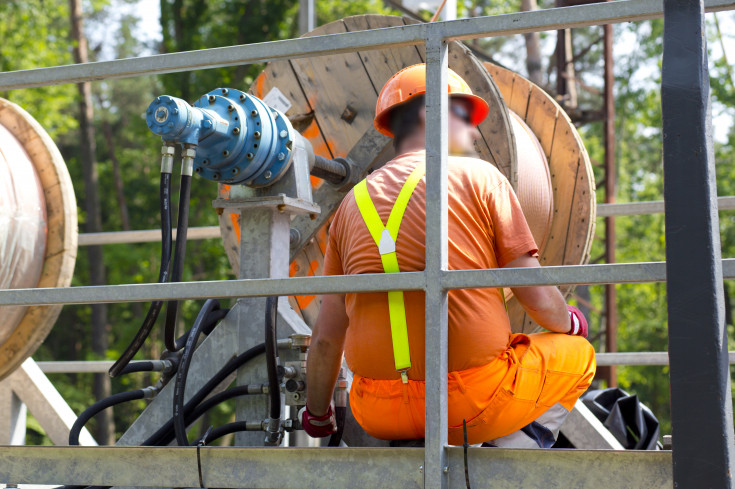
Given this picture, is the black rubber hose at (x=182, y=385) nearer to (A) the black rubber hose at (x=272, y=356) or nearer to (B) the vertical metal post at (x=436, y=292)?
(A) the black rubber hose at (x=272, y=356)

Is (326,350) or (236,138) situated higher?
(236,138)

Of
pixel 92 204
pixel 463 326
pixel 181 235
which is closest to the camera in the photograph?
pixel 463 326

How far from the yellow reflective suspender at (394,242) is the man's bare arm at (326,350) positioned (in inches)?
12.7

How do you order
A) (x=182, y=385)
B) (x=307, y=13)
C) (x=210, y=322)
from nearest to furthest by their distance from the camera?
(x=182, y=385) → (x=210, y=322) → (x=307, y=13)

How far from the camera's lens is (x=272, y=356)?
3396mm

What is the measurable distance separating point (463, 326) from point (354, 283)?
553mm

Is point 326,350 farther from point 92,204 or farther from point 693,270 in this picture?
point 92,204

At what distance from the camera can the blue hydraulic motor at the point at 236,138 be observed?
129 inches

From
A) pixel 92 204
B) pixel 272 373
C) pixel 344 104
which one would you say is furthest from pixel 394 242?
pixel 92 204

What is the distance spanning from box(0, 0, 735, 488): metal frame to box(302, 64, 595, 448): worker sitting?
1.44 feet

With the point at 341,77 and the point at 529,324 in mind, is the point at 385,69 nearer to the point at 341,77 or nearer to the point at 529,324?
the point at 341,77

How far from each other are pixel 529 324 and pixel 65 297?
2.95m

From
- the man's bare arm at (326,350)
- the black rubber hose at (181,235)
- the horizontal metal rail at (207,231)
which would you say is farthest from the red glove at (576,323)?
the horizontal metal rail at (207,231)

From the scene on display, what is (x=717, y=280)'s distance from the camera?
83.7 inches
